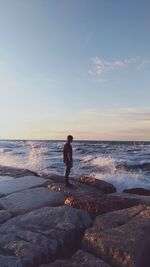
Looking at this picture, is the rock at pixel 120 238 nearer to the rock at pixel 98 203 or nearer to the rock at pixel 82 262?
the rock at pixel 82 262

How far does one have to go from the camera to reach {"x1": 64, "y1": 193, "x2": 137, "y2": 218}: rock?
690 centimetres

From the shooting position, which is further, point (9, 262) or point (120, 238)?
point (120, 238)

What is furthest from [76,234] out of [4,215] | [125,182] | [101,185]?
[125,182]

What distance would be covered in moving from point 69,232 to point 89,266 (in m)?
1.02

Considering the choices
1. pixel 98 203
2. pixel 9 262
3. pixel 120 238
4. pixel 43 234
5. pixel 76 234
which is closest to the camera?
pixel 9 262

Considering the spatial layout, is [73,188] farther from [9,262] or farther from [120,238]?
[9,262]

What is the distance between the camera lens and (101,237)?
206 inches

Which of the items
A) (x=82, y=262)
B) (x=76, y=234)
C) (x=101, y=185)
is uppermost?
(x=101, y=185)

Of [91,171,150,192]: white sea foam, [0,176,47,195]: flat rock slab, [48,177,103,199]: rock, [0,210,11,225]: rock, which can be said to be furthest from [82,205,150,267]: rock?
[91,171,150,192]: white sea foam

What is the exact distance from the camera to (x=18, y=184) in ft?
32.3

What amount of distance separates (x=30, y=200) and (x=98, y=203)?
5.14 ft

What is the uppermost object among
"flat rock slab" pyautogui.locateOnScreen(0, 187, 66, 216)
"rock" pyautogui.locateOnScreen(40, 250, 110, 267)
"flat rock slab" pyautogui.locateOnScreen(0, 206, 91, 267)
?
"flat rock slab" pyautogui.locateOnScreen(0, 187, 66, 216)

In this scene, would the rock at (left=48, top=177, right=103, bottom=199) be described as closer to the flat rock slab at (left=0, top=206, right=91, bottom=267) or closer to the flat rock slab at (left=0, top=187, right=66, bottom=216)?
the flat rock slab at (left=0, top=187, right=66, bottom=216)

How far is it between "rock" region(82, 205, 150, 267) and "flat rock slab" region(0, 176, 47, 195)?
11.9 ft
